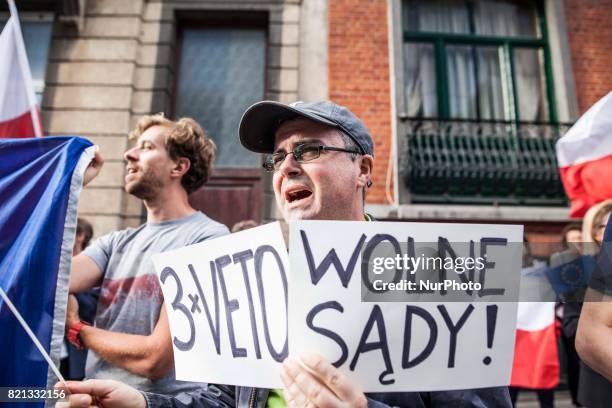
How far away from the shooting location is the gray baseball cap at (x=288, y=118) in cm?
159

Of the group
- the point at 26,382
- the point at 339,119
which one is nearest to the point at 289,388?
the point at 339,119

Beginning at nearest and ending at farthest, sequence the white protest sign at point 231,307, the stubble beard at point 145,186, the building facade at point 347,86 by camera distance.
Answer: the white protest sign at point 231,307, the stubble beard at point 145,186, the building facade at point 347,86

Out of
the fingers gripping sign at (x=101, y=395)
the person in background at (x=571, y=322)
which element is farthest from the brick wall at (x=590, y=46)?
the fingers gripping sign at (x=101, y=395)

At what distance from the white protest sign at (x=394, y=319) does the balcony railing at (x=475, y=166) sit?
17.4 ft

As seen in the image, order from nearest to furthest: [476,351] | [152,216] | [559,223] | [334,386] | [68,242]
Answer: [334,386] < [476,351] < [68,242] < [152,216] < [559,223]

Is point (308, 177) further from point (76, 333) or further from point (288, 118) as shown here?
point (76, 333)

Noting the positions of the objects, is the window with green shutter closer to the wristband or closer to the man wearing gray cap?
the man wearing gray cap

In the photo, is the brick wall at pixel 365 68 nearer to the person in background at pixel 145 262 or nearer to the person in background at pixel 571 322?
the person in background at pixel 571 322

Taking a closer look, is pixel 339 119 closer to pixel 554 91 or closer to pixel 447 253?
pixel 447 253

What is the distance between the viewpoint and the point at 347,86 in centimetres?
655

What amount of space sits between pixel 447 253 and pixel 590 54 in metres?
7.53

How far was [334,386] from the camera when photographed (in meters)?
0.98

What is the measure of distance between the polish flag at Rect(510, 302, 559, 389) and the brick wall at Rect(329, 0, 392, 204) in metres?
2.53

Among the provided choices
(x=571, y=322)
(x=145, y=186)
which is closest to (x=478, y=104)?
(x=571, y=322)
